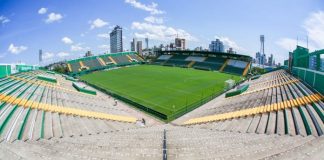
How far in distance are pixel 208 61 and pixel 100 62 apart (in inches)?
1604

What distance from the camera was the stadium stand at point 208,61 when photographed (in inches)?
3150

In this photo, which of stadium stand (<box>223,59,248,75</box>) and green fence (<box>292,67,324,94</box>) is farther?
Answer: stadium stand (<box>223,59,248,75</box>)

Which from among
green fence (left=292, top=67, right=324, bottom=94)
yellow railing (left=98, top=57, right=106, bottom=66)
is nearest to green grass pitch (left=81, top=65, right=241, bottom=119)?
green fence (left=292, top=67, right=324, bottom=94)

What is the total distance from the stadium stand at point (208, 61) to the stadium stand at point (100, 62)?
10517mm

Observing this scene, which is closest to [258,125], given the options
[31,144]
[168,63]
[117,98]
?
[31,144]

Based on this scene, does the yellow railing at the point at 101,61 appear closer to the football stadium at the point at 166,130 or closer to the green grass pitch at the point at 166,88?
the green grass pitch at the point at 166,88

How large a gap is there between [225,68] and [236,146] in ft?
228

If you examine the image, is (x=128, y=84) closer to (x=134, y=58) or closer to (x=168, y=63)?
(x=168, y=63)

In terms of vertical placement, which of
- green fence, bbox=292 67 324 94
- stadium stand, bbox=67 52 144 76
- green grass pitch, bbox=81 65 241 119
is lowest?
green grass pitch, bbox=81 65 241 119

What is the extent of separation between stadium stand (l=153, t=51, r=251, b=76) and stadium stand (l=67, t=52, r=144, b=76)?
34.5ft

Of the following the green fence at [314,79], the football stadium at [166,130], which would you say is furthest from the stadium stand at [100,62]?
the green fence at [314,79]

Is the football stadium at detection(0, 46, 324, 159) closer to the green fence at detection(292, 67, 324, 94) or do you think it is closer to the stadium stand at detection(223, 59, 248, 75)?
the green fence at detection(292, 67, 324, 94)

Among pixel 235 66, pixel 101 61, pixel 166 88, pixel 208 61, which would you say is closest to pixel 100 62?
pixel 101 61

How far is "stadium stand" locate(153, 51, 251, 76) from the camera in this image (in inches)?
3150
